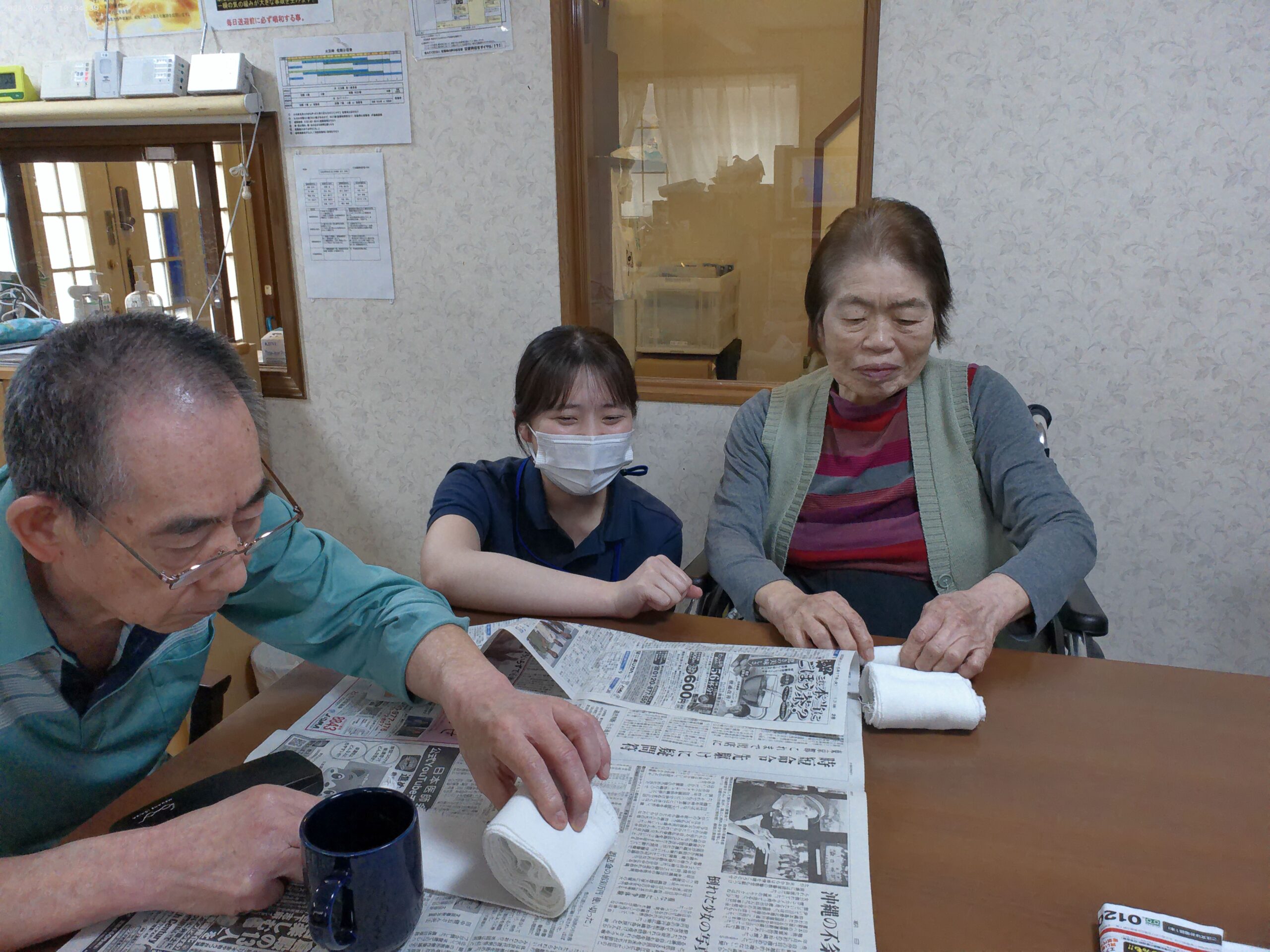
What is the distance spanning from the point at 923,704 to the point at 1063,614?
0.54m

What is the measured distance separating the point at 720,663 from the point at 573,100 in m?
1.72

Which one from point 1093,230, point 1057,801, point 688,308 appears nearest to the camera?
point 1057,801

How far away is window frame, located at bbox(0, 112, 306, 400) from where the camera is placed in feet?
8.05

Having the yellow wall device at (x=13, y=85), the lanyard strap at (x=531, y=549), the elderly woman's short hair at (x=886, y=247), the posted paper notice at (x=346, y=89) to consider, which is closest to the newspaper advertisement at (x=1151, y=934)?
the lanyard strap at (x=531, y=549)

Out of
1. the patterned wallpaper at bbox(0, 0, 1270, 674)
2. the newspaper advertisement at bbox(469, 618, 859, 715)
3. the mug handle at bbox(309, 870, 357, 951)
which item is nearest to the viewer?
the mug handle at bbox(309, 870, 357, 951)

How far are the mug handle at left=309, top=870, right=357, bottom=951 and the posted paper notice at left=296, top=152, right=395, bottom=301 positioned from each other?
6.99 ft

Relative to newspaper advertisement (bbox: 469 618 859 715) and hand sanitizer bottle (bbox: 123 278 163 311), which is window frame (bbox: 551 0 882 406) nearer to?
newspaper advertisement (bbox: 469 618 859 715)

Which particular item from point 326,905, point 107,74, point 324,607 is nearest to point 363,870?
point 326,905

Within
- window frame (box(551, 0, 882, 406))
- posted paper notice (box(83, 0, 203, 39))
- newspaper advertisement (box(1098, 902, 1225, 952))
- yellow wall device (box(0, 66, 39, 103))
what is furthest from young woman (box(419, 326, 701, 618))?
yellow wall device (box(0, 66, 39, 103))

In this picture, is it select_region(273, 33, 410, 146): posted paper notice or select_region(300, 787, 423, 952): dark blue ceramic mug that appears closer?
select_region(300, 787, 423, 952): dark blue ceramic mug

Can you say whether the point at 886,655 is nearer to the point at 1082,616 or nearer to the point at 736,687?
the point at 736,687

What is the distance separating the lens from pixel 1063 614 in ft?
4.20

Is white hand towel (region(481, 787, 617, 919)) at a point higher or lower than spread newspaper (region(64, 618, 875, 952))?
higher

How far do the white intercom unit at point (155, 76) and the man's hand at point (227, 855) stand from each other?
2364 millimetres
